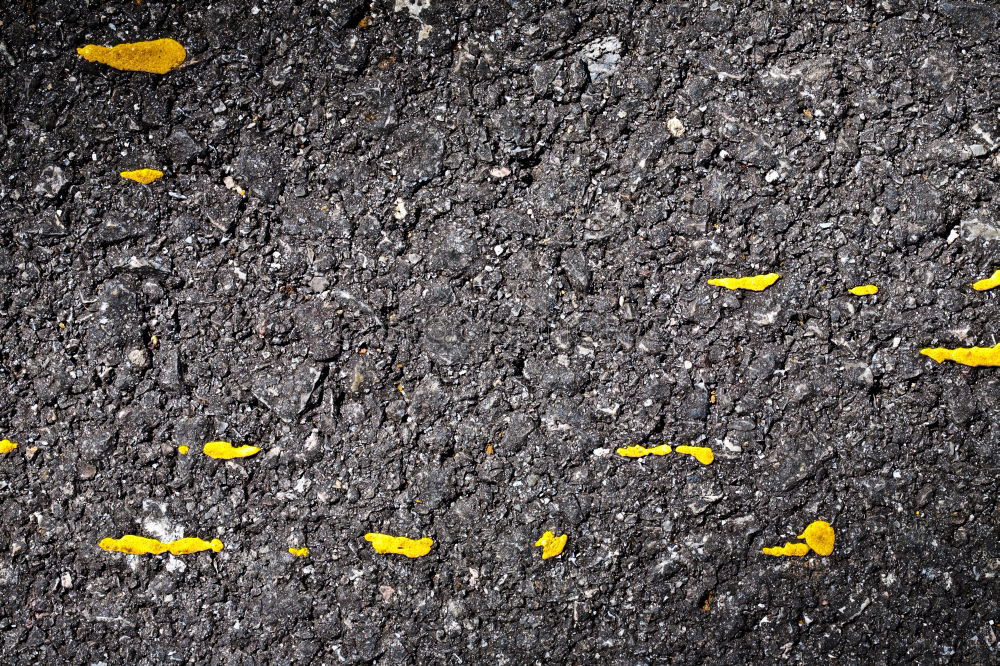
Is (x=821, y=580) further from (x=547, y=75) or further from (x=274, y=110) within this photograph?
(x=274, y=110)

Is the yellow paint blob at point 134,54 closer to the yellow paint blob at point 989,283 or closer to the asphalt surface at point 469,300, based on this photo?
the asphalt surface at point 469,300

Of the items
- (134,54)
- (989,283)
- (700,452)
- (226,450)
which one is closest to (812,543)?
(700,452)

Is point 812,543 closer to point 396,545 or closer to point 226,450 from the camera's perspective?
point 396,545

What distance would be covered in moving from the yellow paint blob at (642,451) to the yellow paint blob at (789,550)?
0.35 meters

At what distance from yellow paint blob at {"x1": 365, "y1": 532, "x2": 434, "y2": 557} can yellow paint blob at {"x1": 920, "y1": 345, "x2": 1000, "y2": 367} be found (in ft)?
4.32

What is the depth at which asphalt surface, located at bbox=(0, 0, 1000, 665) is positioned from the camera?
1803 millimetres

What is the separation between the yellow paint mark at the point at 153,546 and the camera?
1820 millimetres

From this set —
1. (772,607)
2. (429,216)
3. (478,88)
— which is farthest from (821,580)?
(478,88)

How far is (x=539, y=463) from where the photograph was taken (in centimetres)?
182

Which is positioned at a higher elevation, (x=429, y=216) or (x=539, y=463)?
(x=429, y=216)

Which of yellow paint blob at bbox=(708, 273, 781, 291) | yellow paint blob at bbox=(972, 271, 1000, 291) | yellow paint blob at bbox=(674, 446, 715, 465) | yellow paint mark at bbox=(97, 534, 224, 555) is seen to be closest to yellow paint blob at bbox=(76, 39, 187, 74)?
yellow paint mark at bbox=(97, 534, 224, 555)

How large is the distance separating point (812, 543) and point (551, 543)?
2.12 ft

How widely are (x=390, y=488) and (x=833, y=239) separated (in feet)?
4.08

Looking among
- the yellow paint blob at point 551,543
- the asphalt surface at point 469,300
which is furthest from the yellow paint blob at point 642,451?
the yellow paint blob at point 551,543
